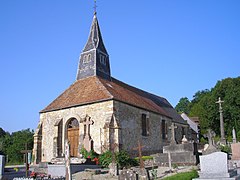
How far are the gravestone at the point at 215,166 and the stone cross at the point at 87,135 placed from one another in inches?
450

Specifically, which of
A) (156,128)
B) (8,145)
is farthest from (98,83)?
(8,145)

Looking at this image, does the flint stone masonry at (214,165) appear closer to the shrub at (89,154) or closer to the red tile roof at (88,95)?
the shrub at (89,154)

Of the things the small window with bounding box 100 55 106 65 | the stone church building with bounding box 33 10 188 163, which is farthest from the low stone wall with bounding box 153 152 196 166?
the small window with bounding box 100 55 106 65

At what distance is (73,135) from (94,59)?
7388 millimetres

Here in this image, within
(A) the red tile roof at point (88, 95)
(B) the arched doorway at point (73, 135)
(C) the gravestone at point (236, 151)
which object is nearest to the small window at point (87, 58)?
(A) the red tile roof at point (88, 95)

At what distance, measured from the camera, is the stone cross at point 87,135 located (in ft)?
61.2

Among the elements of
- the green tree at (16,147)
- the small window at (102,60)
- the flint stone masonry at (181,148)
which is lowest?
the green tree at (16,147)

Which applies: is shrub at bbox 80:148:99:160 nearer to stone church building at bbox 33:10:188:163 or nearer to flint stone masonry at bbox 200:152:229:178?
stone church building at bbox 33:10:188:163

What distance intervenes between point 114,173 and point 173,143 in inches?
229

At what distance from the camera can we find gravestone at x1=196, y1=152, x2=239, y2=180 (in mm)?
7873

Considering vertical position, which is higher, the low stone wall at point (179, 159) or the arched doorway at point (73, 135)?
the arched doorway at point (73, 135)

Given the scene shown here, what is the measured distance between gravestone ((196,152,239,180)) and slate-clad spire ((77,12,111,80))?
53.4 feet

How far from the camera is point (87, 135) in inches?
752

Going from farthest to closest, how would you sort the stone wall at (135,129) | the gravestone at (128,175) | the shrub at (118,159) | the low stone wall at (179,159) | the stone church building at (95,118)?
the stone wall at (135,129)
the stone church building at (95,118)
the shrub at (118,159)
the low stone wall at (179,159)
the gravestone at (128,175)
